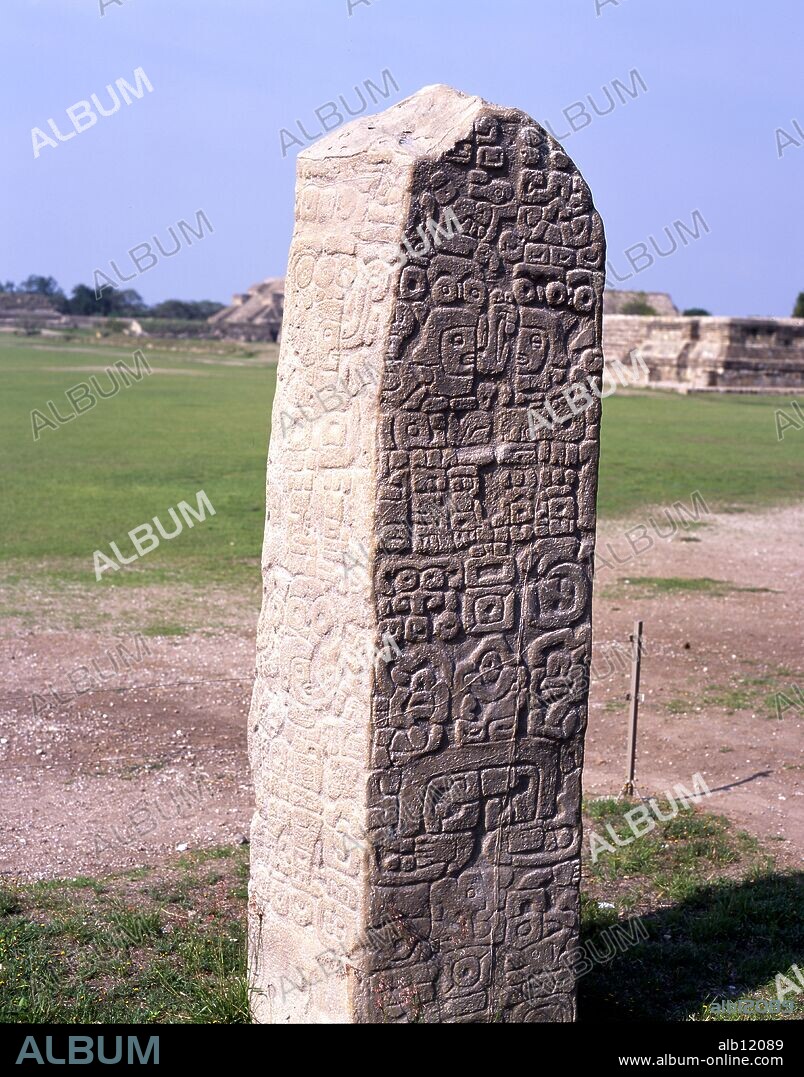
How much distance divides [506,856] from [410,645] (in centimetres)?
81

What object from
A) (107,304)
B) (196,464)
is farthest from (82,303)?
(196,464)

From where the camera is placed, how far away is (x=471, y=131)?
3.79 meters

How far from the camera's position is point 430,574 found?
3893 millimetres

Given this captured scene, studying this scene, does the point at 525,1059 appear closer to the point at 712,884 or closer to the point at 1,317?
the point at 712,884

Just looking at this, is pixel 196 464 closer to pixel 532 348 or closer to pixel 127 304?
pixel 532 348

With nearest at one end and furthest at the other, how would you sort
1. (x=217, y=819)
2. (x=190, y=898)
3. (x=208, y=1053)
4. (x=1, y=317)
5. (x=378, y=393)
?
(x=378, y=393), (x=208, y=1053), (x=190, y=898), (x=217, y=819), (x=1, y=317)

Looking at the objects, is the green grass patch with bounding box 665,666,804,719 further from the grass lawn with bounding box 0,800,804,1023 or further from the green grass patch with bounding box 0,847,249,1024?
the green grass patch with bounding box 0,847,249,1024

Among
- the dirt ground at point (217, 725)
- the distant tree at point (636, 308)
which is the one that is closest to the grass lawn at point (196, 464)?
the dirt ground at point (217, 725)

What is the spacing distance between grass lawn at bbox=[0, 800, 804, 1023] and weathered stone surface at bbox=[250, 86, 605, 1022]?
456 millimetres

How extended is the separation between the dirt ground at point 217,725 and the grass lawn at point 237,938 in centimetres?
34

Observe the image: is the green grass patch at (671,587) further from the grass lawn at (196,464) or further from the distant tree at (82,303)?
the distant tree at (82,303)

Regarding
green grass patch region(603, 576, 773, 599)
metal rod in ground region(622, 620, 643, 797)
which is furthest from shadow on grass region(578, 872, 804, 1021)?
green grass patch region(603, 576, 773, 599)

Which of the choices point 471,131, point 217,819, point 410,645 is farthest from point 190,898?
point 471,131

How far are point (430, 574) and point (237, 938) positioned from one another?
6.15 ft
